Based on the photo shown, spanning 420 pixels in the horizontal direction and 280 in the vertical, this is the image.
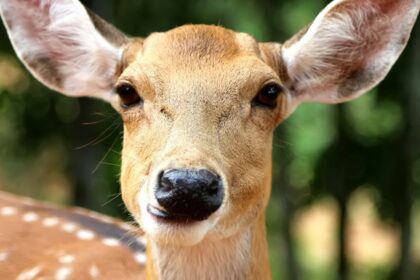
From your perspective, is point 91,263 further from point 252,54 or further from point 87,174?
point 87,174

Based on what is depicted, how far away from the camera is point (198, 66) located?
384cm

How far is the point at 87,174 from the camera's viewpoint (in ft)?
30.6

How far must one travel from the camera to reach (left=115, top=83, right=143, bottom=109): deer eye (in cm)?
390

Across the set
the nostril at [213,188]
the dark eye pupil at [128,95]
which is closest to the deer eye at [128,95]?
the dark eye pupil at [128,95]

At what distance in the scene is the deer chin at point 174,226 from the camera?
11.4ft

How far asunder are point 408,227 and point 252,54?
5.73 meters

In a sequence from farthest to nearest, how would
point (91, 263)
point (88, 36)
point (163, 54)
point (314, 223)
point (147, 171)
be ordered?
point (314, 223)
point (91, 263)
point (88, 36)
point (163, 54)
point (147, 171)

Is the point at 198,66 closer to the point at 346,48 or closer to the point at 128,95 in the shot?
the point at 128,95

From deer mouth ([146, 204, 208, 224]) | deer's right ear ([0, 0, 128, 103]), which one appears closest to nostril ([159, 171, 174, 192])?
deer mouth ([146, 204, 208, 224])

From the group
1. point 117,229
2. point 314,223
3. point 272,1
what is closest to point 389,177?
point 272,1

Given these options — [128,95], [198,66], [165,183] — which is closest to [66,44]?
[128,95]

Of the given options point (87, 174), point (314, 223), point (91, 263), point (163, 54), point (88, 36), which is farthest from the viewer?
point (314, 223)

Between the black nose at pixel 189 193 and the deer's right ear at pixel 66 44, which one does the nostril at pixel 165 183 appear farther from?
the deer's right ear at pixel 66 44

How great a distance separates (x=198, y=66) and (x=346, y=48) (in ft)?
2.58
